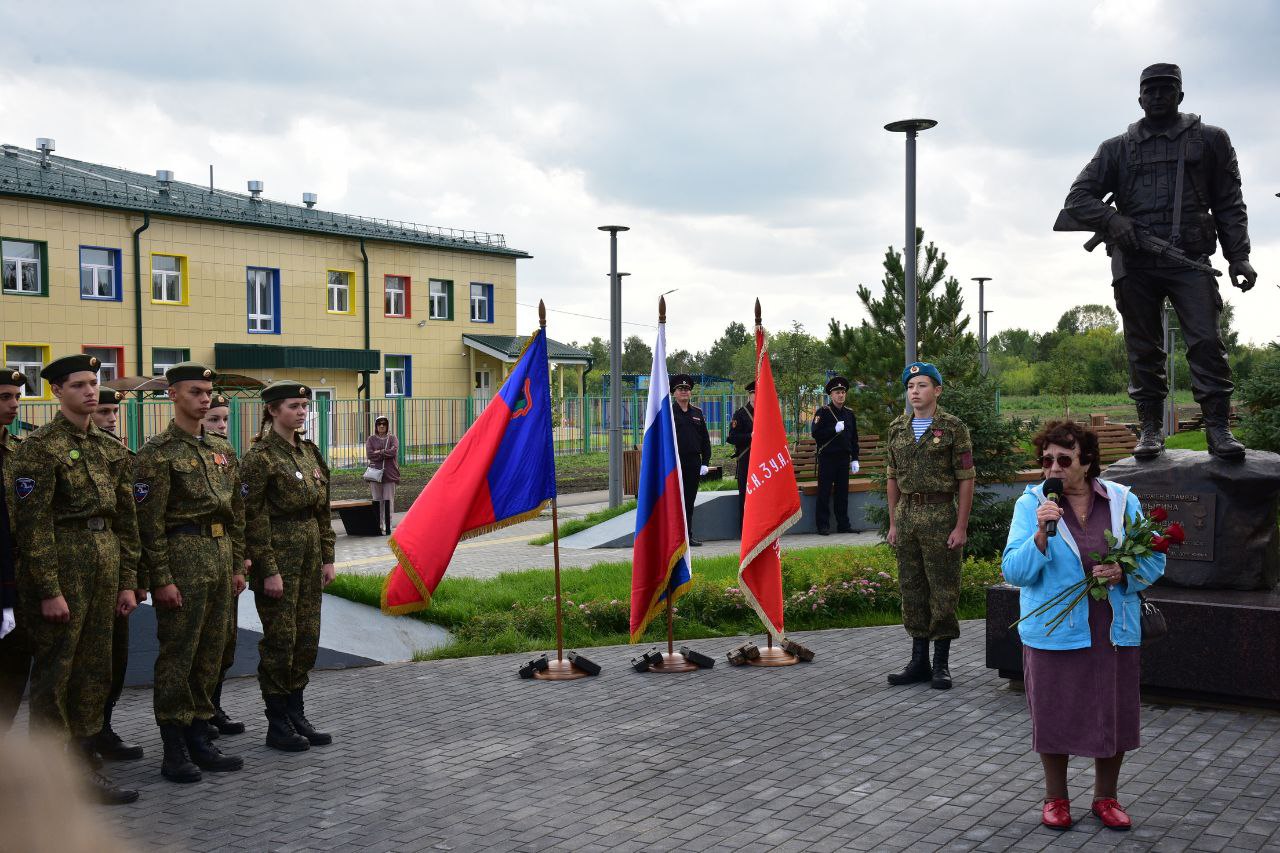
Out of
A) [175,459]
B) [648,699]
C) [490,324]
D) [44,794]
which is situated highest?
[490,324]

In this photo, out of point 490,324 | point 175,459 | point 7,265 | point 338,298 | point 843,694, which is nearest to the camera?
point 175,459

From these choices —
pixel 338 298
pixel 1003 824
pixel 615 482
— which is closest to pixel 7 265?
pixel 338 298

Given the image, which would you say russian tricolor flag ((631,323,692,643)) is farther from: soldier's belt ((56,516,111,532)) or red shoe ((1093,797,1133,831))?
red shoe ((1093,797,1133,831))

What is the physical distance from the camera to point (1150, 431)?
7.91 m

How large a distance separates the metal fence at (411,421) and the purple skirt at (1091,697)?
52.8ft

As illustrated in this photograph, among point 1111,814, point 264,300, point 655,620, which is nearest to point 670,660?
point 655,620

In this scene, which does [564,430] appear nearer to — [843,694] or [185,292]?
[185,292]

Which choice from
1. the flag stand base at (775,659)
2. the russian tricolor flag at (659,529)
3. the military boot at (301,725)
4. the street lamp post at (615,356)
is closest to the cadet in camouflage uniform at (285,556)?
the military boot at (301,725)

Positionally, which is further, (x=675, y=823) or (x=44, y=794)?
(x=675, y=823)

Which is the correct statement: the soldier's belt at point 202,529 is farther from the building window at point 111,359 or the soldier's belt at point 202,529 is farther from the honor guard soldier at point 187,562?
the building window at point 111,359

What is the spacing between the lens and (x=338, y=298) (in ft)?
120

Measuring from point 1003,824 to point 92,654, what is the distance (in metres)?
4.21

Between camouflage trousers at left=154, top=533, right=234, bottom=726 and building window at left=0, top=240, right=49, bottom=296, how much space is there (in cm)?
2630

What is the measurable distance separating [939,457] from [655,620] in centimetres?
338
